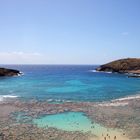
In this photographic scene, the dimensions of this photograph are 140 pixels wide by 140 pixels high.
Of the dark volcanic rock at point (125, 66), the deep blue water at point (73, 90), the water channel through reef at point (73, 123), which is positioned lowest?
the water channel through reef at point (73, 123)

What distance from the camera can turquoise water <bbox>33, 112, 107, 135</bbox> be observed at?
33028mm

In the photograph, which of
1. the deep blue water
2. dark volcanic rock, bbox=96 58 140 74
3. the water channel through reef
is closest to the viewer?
the water channel through reef

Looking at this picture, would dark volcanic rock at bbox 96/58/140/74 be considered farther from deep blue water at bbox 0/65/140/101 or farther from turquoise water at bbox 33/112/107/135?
turquoise water at bbox 33/112/107/135

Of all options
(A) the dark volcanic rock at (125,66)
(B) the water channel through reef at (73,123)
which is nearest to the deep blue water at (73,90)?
(B) the water channel through reef at (73,123)

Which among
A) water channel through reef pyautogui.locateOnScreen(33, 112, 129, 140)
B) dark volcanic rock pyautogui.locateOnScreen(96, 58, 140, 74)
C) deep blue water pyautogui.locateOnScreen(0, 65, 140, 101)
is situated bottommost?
water channel through reef pyautogui.locateOnScreen(33, 112, 129, 140)

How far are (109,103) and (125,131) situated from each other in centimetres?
1817

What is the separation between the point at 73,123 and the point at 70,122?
65 centimetres

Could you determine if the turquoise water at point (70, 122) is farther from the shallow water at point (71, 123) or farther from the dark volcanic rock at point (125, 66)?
the dark volcanic rock at point (125, 66)

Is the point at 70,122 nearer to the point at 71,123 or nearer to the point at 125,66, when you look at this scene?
the point at 71,123

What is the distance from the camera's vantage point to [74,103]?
164ft

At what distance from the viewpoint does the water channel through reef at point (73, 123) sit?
32.1m

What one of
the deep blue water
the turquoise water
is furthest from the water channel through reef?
the deep blue water

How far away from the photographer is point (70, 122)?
119 feet

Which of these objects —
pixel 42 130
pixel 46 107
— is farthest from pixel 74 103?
pixel 42 130
